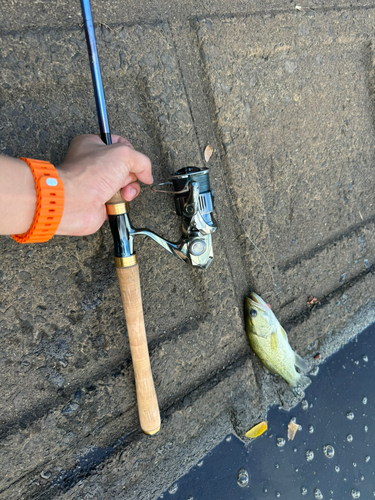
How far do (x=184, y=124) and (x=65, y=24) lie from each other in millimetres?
551

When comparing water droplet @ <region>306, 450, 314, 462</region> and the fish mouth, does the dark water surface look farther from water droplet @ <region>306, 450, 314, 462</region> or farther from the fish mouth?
the fish mouth

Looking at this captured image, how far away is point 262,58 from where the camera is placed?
68.7 inches

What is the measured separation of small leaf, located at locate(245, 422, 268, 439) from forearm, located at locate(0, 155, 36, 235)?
4.54 feet

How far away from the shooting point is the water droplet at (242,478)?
1649 millimetres

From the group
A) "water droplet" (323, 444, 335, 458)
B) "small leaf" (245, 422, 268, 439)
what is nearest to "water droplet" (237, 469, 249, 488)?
"small leaf" (245, 422, 268, 439)

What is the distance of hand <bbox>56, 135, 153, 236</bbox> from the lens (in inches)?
41.5

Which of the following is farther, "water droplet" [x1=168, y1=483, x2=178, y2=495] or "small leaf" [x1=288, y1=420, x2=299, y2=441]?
"small leaf" [x1=288, y1=420, x2=299, y2=441]

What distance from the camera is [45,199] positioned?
38.2 inches

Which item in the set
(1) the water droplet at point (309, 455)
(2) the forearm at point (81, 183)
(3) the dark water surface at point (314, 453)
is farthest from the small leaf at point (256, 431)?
(2) the forearm at point (81, 183)

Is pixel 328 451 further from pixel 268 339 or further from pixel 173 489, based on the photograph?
pixel 173 489

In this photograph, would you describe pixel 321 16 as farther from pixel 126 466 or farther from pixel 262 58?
pixel 126 466

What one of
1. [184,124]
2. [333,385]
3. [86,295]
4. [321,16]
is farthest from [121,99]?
[333,385]

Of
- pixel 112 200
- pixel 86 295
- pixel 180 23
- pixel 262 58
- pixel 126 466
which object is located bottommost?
pixel 126 466

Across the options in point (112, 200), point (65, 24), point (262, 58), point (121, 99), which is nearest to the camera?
point (112, 200)
